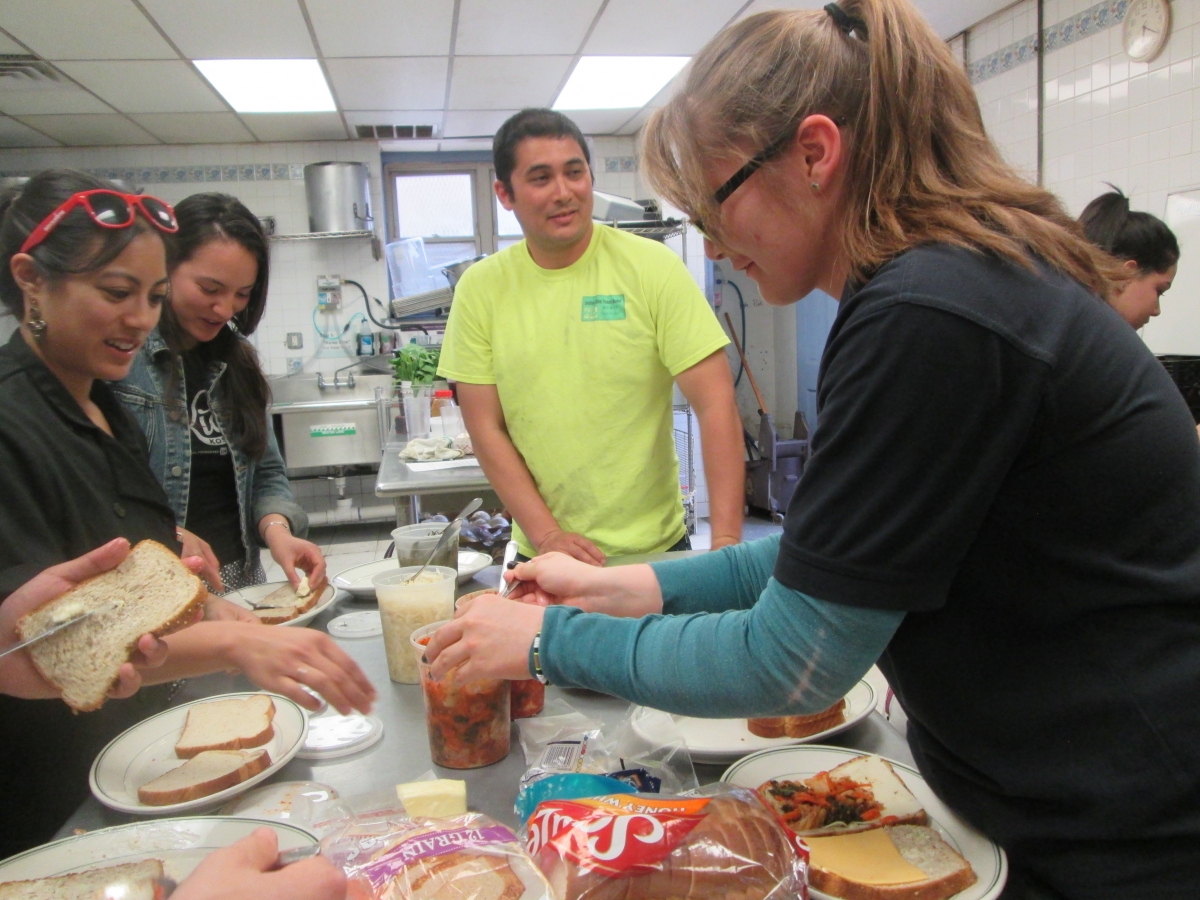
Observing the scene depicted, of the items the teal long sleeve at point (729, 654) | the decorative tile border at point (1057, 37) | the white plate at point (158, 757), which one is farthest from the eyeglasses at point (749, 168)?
the decorative tile border at point (1057, 37)

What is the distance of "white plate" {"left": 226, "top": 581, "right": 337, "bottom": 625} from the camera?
1452 mm

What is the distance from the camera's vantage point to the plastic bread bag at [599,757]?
0.77m

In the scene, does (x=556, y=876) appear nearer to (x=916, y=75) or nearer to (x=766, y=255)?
(x=766, y=255)

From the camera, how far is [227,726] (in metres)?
1.01

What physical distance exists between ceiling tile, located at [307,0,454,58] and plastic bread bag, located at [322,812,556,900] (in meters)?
3.87

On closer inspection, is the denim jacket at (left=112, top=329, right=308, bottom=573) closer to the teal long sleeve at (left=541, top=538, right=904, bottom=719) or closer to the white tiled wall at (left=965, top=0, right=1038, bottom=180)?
the teal long sleeve at (left=541, top=538, right=904, bottom=719)

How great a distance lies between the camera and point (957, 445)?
25.7 inches

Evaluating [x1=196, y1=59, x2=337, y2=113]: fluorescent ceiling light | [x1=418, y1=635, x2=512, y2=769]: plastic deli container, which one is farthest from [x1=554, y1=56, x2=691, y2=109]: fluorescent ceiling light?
[x1=418, y1=635, x2=512, y2=769]: plastic deli container

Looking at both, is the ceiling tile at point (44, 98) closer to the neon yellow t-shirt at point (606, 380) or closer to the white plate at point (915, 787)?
the neon yellow t-shirt at point (606, 380)

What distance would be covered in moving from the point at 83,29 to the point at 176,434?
302cm

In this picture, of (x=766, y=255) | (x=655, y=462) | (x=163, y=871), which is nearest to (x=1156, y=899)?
(x=766, y=255)

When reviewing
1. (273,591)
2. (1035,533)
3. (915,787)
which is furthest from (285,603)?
(1035,533)

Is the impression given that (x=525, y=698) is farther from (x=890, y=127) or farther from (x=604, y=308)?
(x=604, y=308)

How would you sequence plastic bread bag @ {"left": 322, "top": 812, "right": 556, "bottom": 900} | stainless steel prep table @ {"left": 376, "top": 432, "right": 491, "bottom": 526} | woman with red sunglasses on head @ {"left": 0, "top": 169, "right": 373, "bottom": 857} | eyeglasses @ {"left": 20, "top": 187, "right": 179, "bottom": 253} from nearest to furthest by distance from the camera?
plastic bread bag @ {"left": 322, "top": 812, "right": 556, "bottom": 900}, woman with red sunglasses on head @ {"left": 0, "top": 169, "right": 373, "bottom": 857}, eyeglasses @ {"left": 20, "top": 187, "right": 179, "bottom": 253}, stainless steel prep table @ {"left": 376, "top": 432, "right": 491, "bottom": 526}
